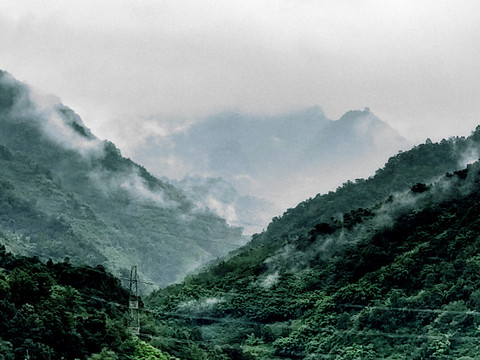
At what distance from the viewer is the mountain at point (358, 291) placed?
2345 inches

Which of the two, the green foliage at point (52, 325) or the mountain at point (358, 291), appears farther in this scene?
the mountain at point (358, 291)

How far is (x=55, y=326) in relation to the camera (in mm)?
45812

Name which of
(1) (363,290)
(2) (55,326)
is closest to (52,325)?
(2) (55,326)

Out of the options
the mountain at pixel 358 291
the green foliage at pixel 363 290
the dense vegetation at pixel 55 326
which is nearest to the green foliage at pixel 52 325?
the dense vegetation at pixel 55 326

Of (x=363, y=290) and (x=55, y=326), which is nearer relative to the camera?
(x=55, y=326)

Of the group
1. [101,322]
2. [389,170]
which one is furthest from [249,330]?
[389,170]

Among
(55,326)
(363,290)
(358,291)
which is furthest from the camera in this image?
(358,291)

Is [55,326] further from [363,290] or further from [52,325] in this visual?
[363,290]

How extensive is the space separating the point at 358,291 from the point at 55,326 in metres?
32.2

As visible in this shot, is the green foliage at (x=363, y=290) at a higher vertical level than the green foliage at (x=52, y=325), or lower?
higher

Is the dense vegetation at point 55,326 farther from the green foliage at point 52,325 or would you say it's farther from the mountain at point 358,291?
the mountain at point 358,291

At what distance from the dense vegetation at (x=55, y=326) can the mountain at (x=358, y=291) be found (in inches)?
241

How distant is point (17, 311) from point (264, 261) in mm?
49137

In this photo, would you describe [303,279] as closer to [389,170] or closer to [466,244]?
[466,244]
